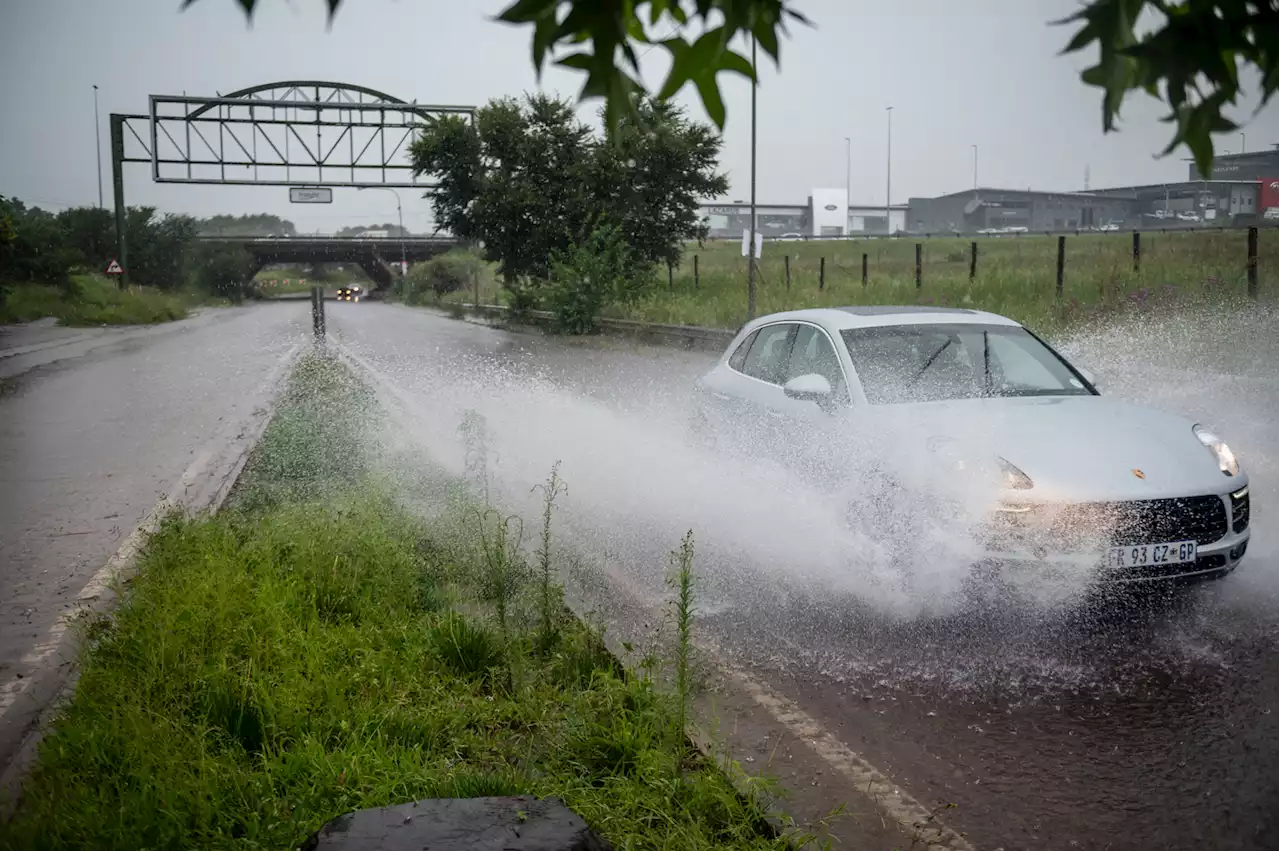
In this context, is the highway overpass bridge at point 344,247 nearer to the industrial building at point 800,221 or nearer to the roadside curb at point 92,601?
the industrial building at point 800,221

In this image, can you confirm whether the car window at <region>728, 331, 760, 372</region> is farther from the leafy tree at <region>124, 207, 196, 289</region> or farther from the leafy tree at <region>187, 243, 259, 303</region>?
the leafy tree at <region>187, 243, 259, 303</region>

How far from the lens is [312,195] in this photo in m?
45.2

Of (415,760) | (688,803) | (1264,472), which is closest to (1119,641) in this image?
(688,803)

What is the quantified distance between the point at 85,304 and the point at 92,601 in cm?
4381

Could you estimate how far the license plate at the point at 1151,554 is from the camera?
475 centimetres

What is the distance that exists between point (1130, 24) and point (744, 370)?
570 cm

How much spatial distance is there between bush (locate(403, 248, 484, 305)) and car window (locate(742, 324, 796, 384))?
245ft

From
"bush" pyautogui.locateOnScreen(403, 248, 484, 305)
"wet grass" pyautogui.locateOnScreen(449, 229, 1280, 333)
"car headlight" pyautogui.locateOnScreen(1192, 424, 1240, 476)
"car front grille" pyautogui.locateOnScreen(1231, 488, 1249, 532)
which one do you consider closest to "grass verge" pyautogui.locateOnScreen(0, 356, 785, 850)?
"car front grille" pyautogui.locateOnScreen(1231, 488, 1249, 532)

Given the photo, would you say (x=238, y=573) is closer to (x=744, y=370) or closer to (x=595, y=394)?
(x=744, y=370)

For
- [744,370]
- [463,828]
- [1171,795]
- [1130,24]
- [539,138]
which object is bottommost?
[1171,795]

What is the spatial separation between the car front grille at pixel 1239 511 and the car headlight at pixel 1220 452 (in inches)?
4.6

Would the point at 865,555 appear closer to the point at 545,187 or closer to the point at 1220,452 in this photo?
the point at 1220,452

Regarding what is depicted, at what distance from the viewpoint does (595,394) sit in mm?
15719

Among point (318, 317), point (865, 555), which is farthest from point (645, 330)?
point (865, 555)
